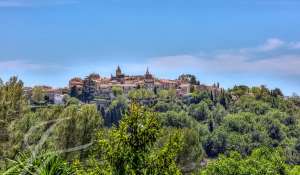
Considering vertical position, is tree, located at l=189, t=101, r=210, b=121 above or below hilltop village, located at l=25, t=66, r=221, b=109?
below

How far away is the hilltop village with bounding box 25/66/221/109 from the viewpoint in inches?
6516

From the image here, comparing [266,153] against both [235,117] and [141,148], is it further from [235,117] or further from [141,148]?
[235,117]

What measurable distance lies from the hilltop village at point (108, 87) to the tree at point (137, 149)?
144 m

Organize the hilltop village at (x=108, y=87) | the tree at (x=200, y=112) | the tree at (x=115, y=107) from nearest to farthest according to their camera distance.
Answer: the tree at (x=200, y=112) < the tree at (x=115, y=107) < the hilltop village at (x=108, y=87)

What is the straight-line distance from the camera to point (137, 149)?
45.6ft

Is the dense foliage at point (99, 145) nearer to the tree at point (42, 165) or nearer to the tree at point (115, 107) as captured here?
the tree at point (42, 165)

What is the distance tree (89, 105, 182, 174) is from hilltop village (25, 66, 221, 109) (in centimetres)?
14353

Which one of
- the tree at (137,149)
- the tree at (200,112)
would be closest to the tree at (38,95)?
the tree at (200,112)

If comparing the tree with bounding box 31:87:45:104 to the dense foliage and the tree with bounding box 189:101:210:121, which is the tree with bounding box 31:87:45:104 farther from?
the dense foliage

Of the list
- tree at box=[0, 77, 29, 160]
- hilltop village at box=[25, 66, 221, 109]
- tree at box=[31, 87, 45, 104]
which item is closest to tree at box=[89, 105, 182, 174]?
tree at box=[0, 77, 29, 160]

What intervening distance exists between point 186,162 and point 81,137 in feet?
51.4

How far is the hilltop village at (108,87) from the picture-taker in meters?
166

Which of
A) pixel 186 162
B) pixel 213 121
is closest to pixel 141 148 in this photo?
pixel 186 162

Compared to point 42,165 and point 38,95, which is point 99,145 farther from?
point 38,95
